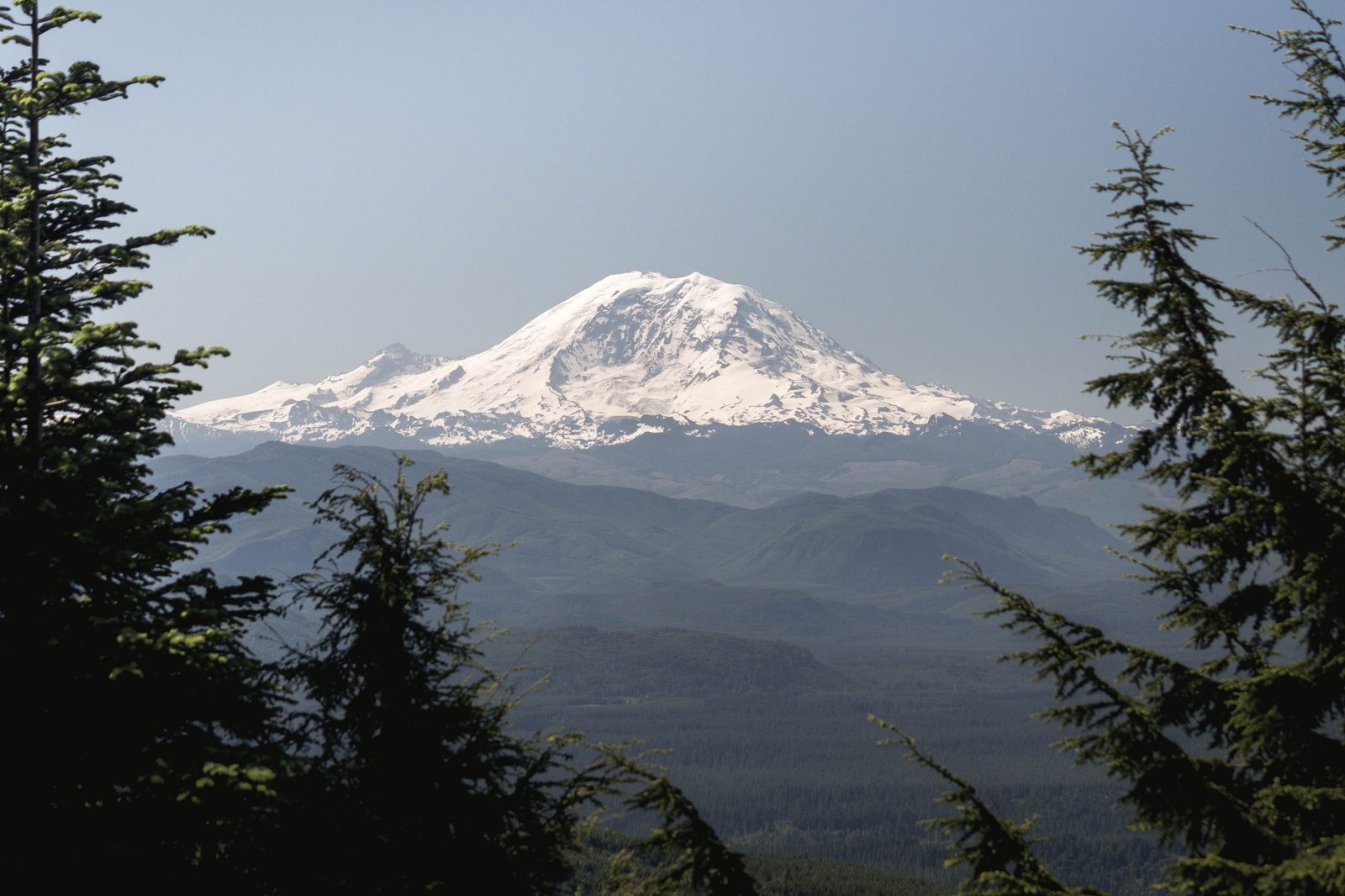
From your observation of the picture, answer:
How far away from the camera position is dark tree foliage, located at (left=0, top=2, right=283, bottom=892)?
13.1m

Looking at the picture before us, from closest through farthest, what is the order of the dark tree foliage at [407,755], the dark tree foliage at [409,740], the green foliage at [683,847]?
the green foliage at [683,847] → the dark tree foliage at [407,755] → the dark tree foliage at [409,740]

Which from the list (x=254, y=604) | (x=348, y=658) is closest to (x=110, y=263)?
(x=254, y=604)

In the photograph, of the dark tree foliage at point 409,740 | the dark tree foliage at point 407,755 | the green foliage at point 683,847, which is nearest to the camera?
the green foliage at point 683,847

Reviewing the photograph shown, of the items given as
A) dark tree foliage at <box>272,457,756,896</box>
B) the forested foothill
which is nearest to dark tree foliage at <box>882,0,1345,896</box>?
the forested foothill

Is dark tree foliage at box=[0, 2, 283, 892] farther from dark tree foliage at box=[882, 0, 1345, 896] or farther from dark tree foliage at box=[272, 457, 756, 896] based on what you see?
dark tree foliage at box=[882, 0, 1345, 896]

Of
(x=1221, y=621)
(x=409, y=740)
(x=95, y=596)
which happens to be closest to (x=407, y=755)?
(x=409, y=740)

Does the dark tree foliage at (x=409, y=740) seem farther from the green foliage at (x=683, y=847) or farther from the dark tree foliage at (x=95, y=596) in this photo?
the green foliage at (x=683, y=847)

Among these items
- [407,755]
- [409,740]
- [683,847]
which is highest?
[683,847]

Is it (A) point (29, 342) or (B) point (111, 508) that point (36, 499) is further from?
(A) point (29, 342)

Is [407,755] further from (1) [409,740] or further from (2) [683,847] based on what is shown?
(2) [683,847]

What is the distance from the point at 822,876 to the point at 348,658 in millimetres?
182796

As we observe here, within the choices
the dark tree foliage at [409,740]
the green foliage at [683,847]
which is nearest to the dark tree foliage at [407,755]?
the dark tree foliage at [409,740]

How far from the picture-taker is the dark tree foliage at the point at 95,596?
42.9 feet

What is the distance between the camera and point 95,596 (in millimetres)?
14781
